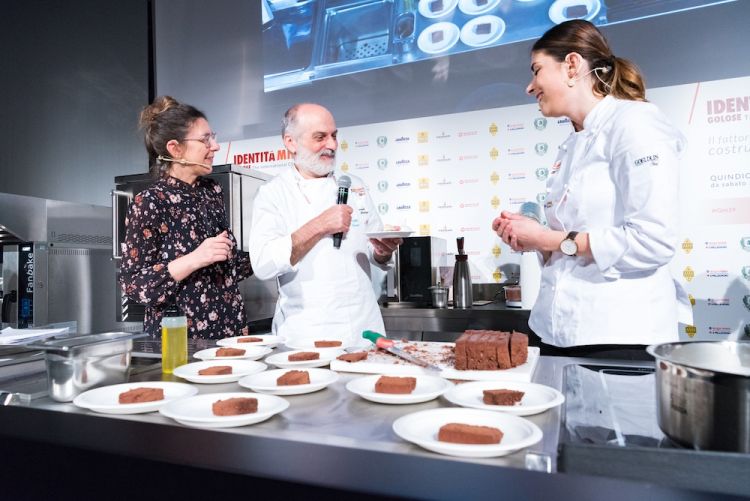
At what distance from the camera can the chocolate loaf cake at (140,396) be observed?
0.97 m

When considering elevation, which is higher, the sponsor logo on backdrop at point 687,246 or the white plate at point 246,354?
the sponsor logo on backdrop at point 687,246

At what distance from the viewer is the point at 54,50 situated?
4152 mm

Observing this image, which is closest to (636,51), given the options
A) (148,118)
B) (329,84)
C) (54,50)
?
(329,84)

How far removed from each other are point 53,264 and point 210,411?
9.61ft

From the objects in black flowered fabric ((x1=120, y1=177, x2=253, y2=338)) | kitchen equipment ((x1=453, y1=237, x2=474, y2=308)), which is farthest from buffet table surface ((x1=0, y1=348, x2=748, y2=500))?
kitchen equipment ((x1=453, y1=237, x2=474, y2=308))

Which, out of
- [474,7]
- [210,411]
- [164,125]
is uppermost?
[474,7]

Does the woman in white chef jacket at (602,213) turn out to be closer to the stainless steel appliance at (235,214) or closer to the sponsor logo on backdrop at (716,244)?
the sponsor logo on backdrop at (716,244)

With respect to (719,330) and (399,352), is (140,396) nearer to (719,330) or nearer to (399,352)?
(399,352)

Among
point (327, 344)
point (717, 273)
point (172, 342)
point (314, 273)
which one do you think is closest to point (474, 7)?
point (717, 273)

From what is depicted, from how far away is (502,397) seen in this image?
36.4 inches

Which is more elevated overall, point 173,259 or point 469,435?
point 173,259

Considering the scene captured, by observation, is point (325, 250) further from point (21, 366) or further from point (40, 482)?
point (40, 482)

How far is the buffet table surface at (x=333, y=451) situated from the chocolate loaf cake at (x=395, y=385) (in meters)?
0.03

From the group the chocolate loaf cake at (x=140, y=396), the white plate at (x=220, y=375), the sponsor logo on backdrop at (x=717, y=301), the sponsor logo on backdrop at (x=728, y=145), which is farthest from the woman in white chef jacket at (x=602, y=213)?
the sponsor logo on backdrop at (x=728, y=145)
